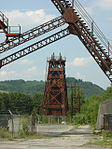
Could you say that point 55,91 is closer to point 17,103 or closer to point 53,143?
point 17,103

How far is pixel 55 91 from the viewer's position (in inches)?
2515

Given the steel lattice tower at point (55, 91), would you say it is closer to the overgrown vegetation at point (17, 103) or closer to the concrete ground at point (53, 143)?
the overgrown vegetation at point (17, 103)

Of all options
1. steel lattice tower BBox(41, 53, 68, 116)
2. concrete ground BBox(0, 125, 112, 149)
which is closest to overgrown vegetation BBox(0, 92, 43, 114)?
steel lattice tower BBox(41, 53, 68, 116)

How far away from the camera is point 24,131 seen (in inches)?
943

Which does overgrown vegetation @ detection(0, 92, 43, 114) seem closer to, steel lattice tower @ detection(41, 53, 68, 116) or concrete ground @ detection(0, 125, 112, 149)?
steel lattice tower @ detection(41, 53, 68, 116)

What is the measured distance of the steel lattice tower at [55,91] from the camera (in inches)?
2480

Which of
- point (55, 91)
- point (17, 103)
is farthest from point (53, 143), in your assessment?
point (17, 103)

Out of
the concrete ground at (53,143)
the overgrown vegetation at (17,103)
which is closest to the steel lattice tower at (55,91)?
the overgrown vegetation at (17,103)

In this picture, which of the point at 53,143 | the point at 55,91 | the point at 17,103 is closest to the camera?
the point at 53,143

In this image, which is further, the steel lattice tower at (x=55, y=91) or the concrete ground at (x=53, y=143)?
the steel lattice tower at (x=55, y=91)

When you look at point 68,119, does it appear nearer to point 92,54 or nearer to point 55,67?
point 55,67

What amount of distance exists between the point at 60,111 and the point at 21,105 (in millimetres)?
42110

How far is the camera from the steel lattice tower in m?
63.0

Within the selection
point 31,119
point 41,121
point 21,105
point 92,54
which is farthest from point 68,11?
point 21,105
